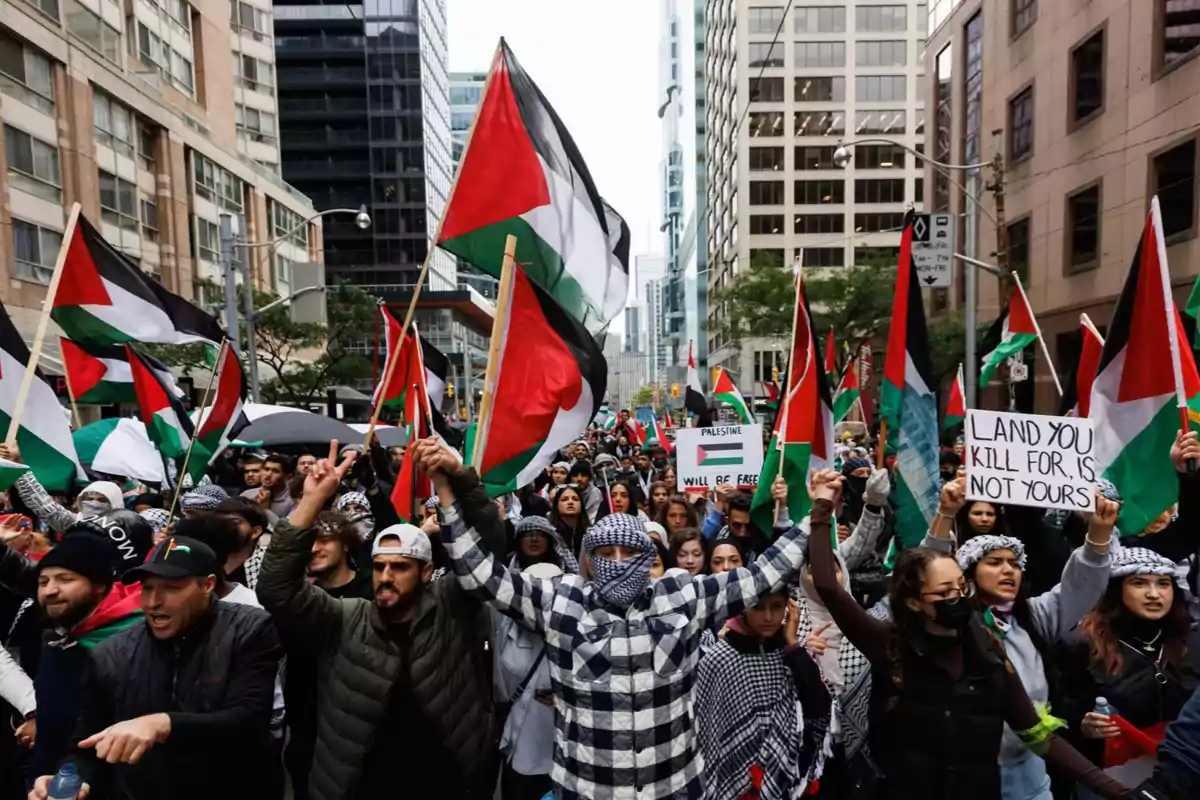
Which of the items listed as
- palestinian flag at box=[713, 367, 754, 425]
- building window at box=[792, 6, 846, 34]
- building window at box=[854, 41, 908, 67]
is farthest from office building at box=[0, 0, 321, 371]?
building window at box=[854, 41, 908, 67]

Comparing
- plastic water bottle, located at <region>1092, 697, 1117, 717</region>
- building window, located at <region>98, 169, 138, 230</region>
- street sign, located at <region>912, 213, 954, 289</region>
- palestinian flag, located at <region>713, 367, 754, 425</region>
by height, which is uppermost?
building window, located at <region>98, 169, 138, 230</region>

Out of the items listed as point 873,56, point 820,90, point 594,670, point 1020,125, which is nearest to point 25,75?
point 594,670

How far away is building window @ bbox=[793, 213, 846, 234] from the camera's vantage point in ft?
188

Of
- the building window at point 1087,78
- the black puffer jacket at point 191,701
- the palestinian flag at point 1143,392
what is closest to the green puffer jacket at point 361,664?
the black puffer jacket at point 191,701

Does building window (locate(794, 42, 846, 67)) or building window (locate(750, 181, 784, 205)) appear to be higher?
building window (locate(794, 42, 846, 67))

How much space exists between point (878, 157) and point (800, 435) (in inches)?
2284

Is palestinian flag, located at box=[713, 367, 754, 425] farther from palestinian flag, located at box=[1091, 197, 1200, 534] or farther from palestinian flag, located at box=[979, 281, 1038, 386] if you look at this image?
palestinian flag, located at box=[1091, 197, 1200, 534]

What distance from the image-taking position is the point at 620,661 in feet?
8.43

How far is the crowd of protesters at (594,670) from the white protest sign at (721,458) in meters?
2.54

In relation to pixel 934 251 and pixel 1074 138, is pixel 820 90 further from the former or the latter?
pixel 934 251

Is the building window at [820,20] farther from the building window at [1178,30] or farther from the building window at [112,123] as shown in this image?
the building window at [112,123]

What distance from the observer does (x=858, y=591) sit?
4438mm

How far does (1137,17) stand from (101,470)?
2131cm

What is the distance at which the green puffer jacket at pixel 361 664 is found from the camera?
2.64 m
